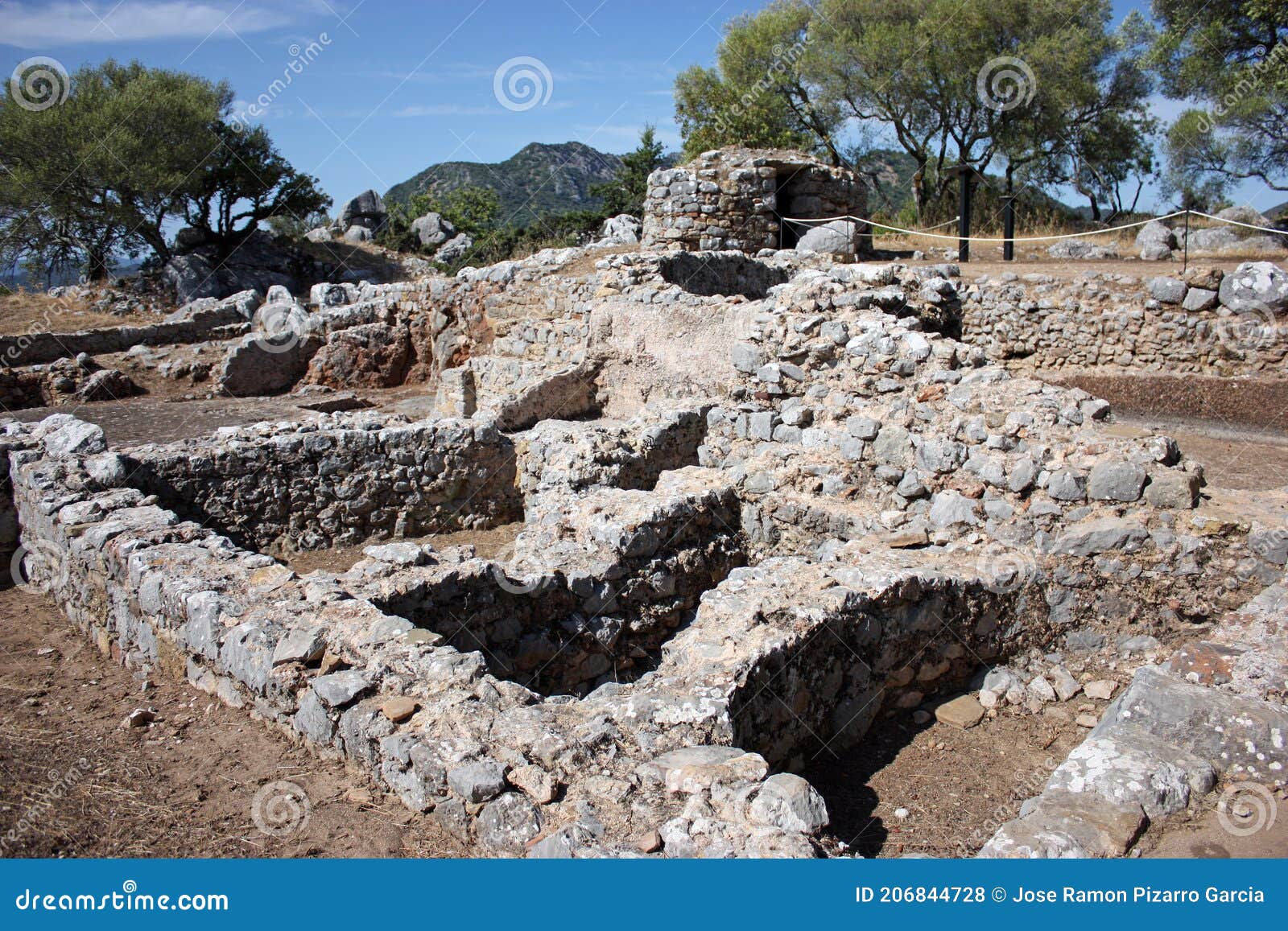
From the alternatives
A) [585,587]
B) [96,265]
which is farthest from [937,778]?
[96,265]

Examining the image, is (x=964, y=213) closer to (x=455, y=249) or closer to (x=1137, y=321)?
(x=1137, y=321)

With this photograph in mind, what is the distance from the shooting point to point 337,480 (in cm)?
820

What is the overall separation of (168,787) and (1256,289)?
40.3 ft

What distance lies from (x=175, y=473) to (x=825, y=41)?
25.4 meters

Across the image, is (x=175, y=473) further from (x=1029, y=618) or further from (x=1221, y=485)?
(x=1221, y=485)

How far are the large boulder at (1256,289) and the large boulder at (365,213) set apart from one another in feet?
91.2

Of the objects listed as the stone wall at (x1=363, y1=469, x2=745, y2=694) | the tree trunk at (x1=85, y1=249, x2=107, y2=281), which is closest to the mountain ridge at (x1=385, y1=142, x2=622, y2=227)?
the tree trunk at (x1=85, y1=249, x2=107, y2=281)

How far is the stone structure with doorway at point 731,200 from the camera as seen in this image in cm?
1551

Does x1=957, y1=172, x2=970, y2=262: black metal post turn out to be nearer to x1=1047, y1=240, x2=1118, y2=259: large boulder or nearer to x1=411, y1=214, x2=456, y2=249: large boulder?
x1=1047, y1=240, x2=1118, y2=259: large boulder

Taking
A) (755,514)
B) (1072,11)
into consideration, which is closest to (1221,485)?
(755,514)

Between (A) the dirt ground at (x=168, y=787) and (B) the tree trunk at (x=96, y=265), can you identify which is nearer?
Result: (A) the dirt ground at (x=168, y=787)

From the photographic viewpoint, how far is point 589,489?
6.58 m

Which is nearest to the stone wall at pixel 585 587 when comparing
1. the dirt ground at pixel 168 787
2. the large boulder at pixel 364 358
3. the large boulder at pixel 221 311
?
the dirt ground at pixel 168 787

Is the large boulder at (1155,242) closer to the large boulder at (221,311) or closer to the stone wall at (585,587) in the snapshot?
the stone wall at (585,587)
